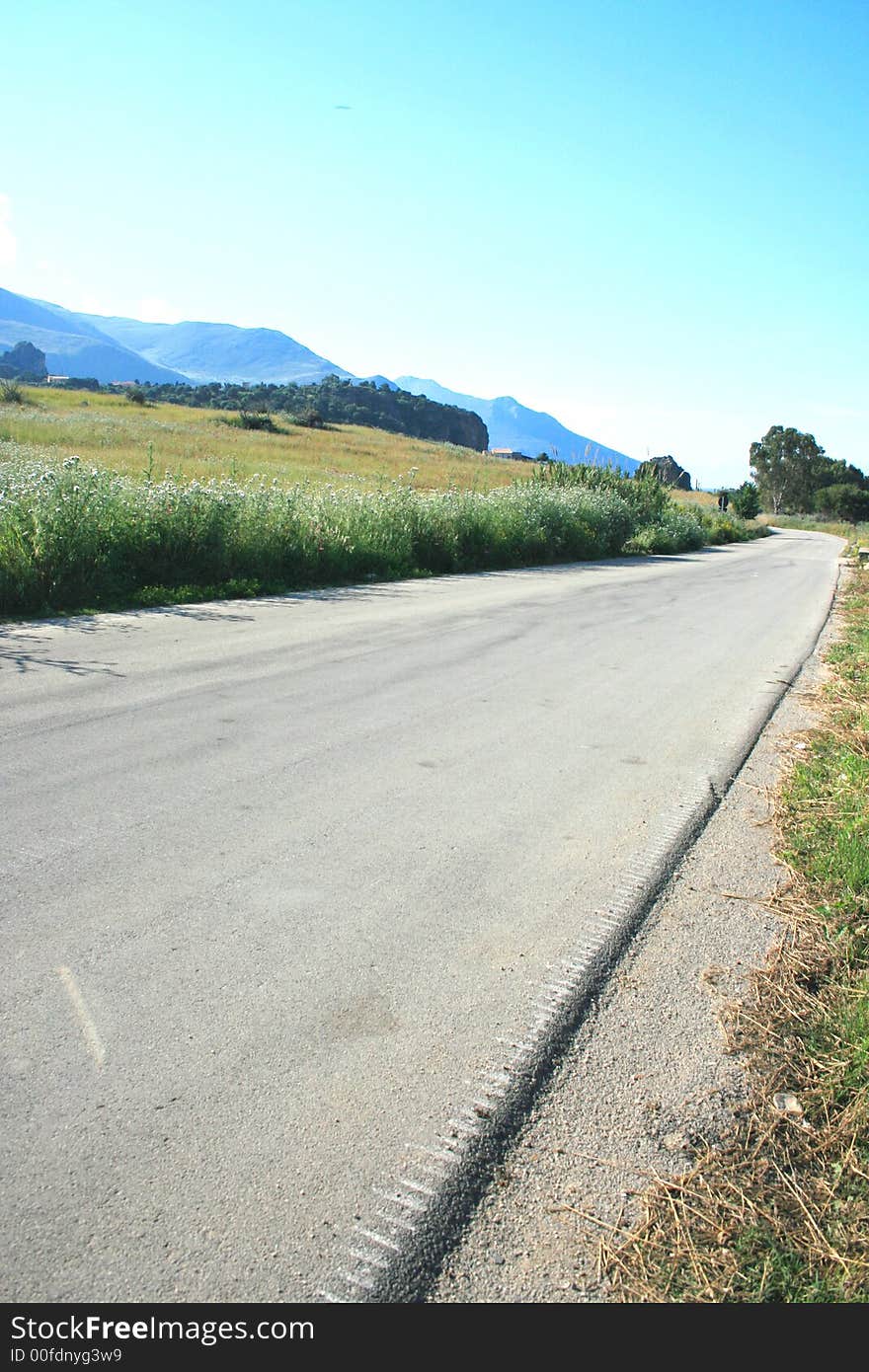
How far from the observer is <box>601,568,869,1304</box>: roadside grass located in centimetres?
180

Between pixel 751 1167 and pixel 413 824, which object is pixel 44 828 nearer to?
pixel 413 824

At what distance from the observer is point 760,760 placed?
5.66 m

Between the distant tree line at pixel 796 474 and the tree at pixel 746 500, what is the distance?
32103 millimetres

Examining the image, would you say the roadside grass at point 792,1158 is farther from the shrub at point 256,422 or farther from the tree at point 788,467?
the tree at point 788,467

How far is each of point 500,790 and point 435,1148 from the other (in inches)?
105

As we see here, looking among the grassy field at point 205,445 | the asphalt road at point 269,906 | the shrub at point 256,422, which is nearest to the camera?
the asphalt road at point 269,906

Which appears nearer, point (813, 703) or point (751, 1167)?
point (751, 1167)

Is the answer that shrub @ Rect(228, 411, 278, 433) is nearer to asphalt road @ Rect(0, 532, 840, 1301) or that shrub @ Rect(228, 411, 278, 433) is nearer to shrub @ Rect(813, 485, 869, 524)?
shrub @ Rect(813, 485, 869, 524)

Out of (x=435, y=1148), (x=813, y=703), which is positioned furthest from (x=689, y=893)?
(x=813, y=703)

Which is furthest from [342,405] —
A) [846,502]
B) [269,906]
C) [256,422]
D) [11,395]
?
[269,906]

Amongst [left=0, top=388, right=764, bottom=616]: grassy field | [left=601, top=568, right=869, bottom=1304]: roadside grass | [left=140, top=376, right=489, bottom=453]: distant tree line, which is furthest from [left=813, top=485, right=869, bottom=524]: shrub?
[left=601, top=568, right=869, bottom=1304]: roadside grass

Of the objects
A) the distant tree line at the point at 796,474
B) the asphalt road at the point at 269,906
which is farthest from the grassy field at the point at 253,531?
the distant tree line at the point at 796,474

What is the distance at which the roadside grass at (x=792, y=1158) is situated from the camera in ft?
5.92

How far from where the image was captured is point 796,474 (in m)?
107
